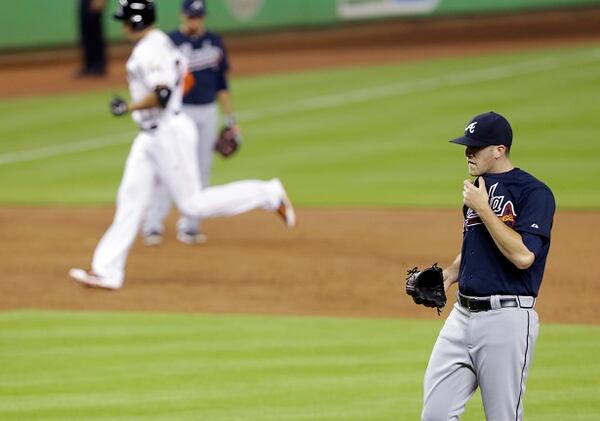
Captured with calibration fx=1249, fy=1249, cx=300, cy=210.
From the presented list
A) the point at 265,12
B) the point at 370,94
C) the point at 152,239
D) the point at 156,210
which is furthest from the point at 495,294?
the point at 265,12

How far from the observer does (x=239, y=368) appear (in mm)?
7953

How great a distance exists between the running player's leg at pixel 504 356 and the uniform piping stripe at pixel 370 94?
12.8 metres

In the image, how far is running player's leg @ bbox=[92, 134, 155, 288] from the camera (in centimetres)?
992

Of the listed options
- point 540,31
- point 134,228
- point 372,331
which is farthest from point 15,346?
point 540,31

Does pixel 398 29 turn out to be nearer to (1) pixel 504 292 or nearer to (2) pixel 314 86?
(2) pixel 314 86

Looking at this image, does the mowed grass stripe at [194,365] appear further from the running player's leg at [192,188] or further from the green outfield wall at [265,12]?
the green outfield wall at [265,12]

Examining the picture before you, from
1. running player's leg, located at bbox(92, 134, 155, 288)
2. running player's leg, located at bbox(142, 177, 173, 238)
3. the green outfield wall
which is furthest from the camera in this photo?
the green outfield wall

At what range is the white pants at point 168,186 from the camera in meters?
9.95

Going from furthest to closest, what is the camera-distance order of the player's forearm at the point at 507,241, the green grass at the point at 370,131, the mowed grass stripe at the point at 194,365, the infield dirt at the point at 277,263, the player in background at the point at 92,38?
the player in background at the point at 92,38 → the green grass at the point at 370,131 → the infield dirt at the point at 277,263 → the mowed grass stripe at the point at 194,365 → the player's forearm at the point at 507,241

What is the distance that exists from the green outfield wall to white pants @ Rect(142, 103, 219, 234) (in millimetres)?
16027

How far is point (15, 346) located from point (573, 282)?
4.63 metres

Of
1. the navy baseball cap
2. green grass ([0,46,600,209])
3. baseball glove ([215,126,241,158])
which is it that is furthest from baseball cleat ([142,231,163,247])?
green grass ([0,46,600,209])

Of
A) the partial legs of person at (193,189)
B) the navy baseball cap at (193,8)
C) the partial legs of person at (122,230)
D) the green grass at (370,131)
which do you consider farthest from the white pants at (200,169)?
the green grass at (370,131)

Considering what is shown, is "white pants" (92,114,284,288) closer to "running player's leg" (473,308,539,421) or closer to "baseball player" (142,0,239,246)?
"baseball player" (142,0,239,246)
